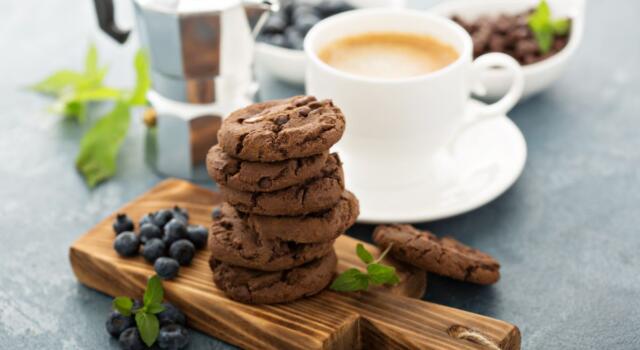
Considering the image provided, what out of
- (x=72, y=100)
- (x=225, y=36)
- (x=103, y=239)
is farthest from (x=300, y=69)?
(x=103, y=239)

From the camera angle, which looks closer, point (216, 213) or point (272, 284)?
point (272, 284)

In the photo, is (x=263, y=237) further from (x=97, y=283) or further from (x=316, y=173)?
(x=97, y=283)

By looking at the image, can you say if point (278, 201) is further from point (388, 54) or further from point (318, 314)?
point (388, 54)

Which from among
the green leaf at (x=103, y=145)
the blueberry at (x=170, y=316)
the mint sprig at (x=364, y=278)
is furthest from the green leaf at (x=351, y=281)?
the green leaf at (x=103, y=145)

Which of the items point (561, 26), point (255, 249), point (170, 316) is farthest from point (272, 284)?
point (561, 26)

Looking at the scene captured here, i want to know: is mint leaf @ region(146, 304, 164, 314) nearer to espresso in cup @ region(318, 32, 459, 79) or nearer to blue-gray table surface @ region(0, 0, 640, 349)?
blue-gray table surface @ region(0, 0, 640, 349)

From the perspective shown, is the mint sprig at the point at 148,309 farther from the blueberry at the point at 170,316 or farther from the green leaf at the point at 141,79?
the green leaf at the point at 141,79
